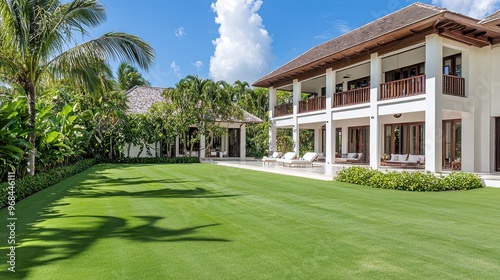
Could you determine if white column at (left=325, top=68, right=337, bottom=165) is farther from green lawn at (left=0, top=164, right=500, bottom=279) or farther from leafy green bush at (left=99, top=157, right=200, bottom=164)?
leafy green bush at (left=99, top=157, right=200, bottom=164)

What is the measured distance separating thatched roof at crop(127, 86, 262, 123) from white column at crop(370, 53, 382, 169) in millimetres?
13771

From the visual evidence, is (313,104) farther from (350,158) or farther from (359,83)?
(350,158)

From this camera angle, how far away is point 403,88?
628 inches

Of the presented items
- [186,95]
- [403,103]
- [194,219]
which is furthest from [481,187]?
[186,95]

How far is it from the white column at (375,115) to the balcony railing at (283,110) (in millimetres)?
8502

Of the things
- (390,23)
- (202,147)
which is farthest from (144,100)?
(390,23)

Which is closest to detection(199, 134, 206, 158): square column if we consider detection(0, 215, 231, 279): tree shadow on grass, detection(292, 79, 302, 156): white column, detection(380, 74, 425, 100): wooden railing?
detection(292, 79, 302, 156): white column

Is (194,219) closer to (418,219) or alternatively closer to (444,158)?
(418,219)

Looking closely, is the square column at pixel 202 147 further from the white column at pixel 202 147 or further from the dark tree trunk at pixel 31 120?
the dark tree trunk at pixel 31 120

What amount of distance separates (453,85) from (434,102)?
1.86 meters

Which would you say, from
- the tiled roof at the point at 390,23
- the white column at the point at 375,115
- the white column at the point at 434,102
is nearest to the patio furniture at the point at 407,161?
the white column at the point at 375,115

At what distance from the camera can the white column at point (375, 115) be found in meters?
16.7

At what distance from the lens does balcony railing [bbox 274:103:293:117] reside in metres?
25.1

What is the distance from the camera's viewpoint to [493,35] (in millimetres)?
14250
